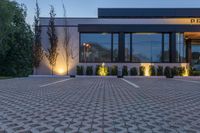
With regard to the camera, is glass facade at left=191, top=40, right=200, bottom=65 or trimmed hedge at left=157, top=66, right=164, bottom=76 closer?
trimmed hedge at left=157, top=66, right=164, bottom=76

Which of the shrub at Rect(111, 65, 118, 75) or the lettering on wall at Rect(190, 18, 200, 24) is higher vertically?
the lettering on wall at Rect(190, 18, 200, 24)

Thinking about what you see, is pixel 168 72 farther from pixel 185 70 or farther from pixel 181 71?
pixel 185 70

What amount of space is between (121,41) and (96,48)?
239cm

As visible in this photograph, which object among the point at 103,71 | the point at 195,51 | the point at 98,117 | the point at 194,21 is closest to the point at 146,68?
the point at 103,71

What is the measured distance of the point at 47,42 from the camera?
28922 millimetres

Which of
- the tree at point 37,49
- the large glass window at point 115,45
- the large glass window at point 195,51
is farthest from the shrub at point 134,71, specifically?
the large glass window at point 195,51

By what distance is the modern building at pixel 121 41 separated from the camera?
92.9 ft

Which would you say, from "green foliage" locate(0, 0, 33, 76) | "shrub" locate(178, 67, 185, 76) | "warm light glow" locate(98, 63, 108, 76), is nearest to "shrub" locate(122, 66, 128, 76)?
"warm light glow" locate(98, 63, 108, 76)

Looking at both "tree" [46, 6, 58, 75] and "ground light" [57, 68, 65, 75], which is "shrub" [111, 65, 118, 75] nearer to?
"ground light" [57, 68, 65, 75]

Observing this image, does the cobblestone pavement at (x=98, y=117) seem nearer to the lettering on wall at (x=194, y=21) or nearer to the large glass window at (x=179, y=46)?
the large glass window at (x=179, y=46)

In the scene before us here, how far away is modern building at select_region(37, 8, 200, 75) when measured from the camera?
28328 millimetres

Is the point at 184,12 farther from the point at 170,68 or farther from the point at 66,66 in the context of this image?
the point at 66,66

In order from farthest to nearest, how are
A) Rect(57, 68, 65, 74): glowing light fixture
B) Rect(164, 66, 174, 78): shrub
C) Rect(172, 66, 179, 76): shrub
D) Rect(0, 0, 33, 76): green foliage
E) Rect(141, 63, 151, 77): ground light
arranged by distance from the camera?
Rect(0, 0, 33, 76): green foliage < Rect(57, 68, 65, 74): glowing light fixture < Rect(141, 63, 151, 77): ground light < Rect(172, 66, 179, 76): shrub < Rect(164, 66, 174, 78): shrub

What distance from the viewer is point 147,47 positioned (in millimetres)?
29094
